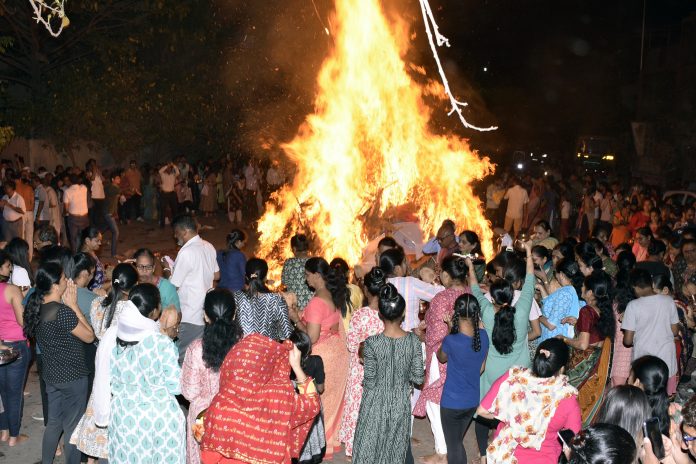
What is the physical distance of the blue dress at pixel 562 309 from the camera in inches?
267

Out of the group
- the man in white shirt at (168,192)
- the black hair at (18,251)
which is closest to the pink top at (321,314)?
the black hair at (18,251)

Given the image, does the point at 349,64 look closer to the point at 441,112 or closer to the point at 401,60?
the point at 401,60

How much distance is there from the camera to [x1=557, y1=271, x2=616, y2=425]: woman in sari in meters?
6.33

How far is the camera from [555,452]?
15.8ft

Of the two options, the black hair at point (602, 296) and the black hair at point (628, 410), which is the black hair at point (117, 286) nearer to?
the black hair at point (628, 410)

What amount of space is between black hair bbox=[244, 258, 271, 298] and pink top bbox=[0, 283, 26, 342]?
200 centimetres

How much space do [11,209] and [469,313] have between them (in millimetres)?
10219

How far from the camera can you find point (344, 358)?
22.8ft

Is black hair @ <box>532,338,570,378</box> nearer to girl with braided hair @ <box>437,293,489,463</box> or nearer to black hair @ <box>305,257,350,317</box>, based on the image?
girl with braided hair @ <box>437,293,489,463</box>

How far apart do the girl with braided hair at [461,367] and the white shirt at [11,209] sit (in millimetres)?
9891

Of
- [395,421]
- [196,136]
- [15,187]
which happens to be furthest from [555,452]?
[196,136]

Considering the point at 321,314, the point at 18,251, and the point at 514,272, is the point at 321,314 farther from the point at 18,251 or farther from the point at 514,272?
the point at 18,251

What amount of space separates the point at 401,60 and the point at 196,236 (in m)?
7.34

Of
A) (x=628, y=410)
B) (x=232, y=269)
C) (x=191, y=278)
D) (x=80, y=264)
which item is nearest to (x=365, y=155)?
(x=232, y=269)
